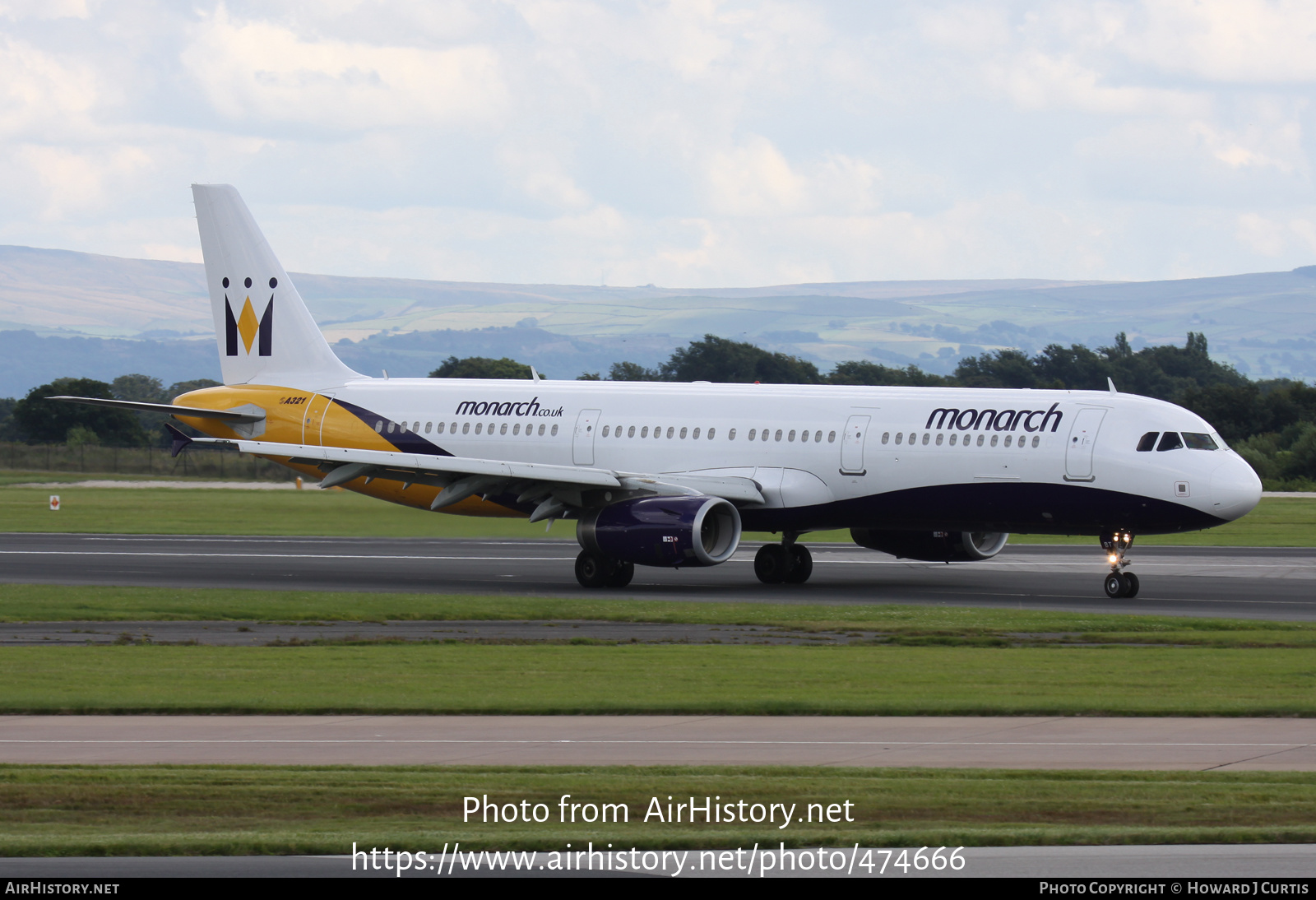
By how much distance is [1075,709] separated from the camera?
18.0 m

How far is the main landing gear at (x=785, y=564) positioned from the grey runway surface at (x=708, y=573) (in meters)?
0.41

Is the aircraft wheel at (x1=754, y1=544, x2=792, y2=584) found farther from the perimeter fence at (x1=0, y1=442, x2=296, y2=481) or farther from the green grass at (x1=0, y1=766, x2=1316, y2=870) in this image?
the perimeter fence at (x1=0, y1=442, x2=296, y2=481)

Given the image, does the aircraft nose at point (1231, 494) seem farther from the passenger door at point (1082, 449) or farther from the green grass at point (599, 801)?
the green grass at point (599, 801)

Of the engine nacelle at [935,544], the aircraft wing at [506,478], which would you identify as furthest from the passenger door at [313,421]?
the engine nacelle at [935,544]

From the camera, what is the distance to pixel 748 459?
35594 millimetres

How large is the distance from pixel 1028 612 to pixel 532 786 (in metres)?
17.5

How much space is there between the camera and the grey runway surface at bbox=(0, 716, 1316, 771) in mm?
14789

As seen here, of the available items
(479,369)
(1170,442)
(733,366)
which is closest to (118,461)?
(479,369)

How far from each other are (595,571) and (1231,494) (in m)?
12.6

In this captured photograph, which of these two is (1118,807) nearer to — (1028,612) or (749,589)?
(1028,612)

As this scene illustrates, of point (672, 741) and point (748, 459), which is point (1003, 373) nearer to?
point (748, 459)

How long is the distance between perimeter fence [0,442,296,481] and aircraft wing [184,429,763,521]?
149ft

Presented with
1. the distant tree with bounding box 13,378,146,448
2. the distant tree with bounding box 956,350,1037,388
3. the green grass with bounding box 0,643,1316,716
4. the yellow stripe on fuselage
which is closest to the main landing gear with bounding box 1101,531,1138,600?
the green grass with bounding box 0,643,1316,716

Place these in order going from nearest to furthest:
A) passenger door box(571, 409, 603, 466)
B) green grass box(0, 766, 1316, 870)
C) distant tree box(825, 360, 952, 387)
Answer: green grass box(0, 766, 1316, 870), passenger door box(571, 409, 603, 466), distant tree box(825, 360, 952, 387)
